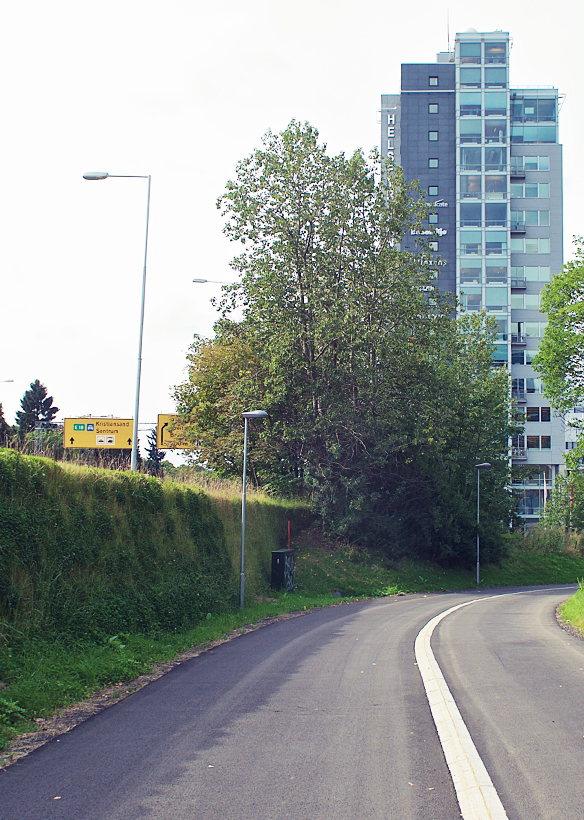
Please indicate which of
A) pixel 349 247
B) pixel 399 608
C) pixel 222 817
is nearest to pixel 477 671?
pixel 222 817

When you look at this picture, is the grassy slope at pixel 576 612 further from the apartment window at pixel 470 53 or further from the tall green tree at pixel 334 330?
the apartment window at pixel 470 53

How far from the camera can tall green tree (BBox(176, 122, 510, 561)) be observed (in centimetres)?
3275

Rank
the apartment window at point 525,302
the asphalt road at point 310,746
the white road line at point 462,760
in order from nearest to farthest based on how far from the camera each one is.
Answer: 1. the white road line at point 462,760
2. the asphalt road at point 310,746
3. the apartment window at point 525,302

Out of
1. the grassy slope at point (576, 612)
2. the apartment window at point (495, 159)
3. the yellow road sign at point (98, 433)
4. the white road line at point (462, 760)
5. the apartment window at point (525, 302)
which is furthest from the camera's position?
the apartment window at point (495, 159)

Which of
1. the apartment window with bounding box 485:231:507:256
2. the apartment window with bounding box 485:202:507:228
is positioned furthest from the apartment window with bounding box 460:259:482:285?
the apartment window with bounding box 485:202:507:228

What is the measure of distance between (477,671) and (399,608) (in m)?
14.3

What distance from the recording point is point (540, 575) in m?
48.4

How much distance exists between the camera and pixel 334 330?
31469 millimetres

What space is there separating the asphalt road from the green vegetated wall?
2102mm

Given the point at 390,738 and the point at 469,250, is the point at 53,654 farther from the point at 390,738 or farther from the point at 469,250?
the point at 469,250

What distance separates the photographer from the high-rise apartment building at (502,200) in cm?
7488

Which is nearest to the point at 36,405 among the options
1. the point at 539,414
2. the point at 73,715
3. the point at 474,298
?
the point at 474,298

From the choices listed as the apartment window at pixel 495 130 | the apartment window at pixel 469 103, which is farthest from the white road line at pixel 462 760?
the apartment window at pixel 469 103

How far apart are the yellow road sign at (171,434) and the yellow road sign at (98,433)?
5.86ft
